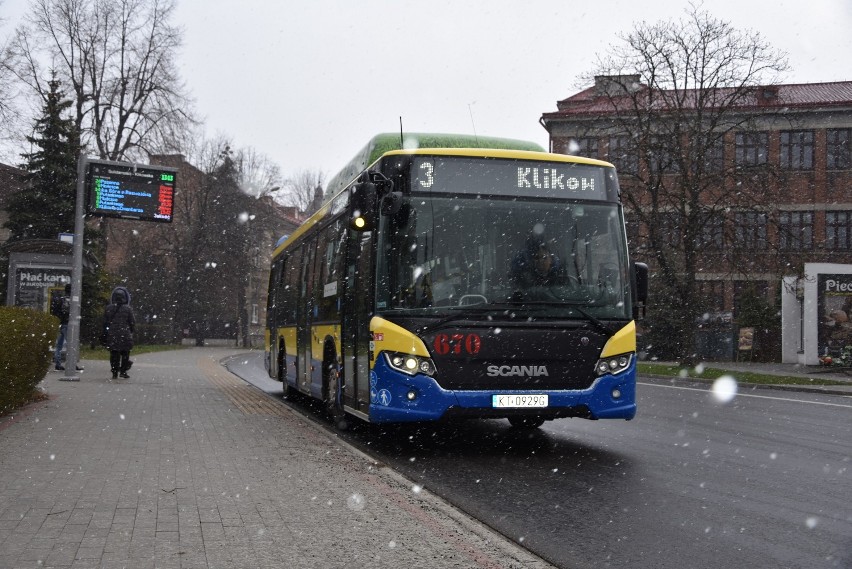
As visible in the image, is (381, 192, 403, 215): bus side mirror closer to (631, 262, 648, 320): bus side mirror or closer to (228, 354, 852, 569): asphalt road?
(228, 354, 852, 569): asphalt road

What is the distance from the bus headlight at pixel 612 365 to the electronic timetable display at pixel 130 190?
42.4ft

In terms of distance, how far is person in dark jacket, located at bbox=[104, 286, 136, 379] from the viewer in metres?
19.8

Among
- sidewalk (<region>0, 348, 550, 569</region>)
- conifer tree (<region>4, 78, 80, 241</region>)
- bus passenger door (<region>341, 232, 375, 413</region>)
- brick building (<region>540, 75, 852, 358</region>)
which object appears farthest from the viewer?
Answer: brick building (<region>540, 75, 852, 358</region>)

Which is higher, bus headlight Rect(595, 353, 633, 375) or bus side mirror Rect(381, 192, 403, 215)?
bus side mirror Rect(381, 192, 403, 215)

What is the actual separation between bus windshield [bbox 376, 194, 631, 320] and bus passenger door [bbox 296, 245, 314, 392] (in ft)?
14.3

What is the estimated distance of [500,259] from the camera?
9.19 metres

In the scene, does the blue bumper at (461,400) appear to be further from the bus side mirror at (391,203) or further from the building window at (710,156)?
→ the building window at (710,156)

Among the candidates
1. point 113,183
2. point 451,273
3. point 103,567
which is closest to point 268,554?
point 103,567

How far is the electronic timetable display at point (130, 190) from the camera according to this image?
19.0 meters

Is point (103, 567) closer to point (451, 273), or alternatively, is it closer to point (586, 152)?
point (451, 273)

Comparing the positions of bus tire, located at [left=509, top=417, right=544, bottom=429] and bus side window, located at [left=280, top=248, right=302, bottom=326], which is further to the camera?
bus side window, located at [left=280, top=248, right=302, bottom=326]

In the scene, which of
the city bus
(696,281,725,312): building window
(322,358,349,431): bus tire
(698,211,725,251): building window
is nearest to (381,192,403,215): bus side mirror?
the city bus

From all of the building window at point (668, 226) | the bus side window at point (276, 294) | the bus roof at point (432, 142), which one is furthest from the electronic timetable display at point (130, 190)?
the building window at point (668, 226)

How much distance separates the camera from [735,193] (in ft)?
109
